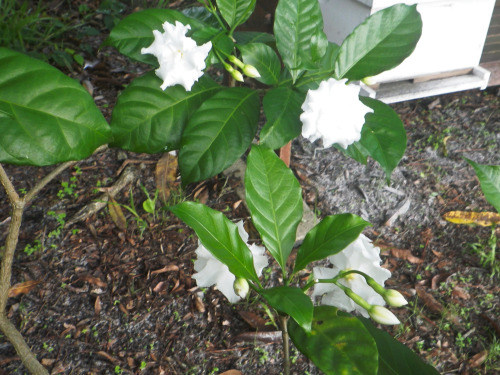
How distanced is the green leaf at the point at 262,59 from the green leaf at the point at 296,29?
30 mm

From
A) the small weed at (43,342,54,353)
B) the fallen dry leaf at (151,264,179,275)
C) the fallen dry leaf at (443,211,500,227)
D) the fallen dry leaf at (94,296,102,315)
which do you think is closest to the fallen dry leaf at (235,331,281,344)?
the fallen dry leaf at (151,264,179,275)

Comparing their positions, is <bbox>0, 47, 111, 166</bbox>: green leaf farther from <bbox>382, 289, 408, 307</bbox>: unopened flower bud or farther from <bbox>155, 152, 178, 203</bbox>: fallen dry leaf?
<bbox>155, 152, 178, 203</bbox>: fallen dry leaf

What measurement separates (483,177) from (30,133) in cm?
112

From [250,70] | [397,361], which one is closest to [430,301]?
[397,361]

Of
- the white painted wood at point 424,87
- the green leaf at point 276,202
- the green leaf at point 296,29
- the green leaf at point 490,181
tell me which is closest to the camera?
the green leaf at point 276,202

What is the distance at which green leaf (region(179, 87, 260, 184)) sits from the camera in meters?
1.10

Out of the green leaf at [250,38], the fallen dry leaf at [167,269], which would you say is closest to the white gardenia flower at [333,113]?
the green leaf at [250,38]

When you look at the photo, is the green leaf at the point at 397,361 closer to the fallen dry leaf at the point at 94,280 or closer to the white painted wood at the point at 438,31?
the fallen dry leaf at the point at 94,280

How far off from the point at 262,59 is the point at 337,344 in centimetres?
64

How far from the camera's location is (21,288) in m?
1.71

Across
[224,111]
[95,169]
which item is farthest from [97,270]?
[224,111]

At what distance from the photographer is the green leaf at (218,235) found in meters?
0.89

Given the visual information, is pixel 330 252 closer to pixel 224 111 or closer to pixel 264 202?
pixel 264 202

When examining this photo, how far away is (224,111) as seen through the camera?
1124 millimetres
